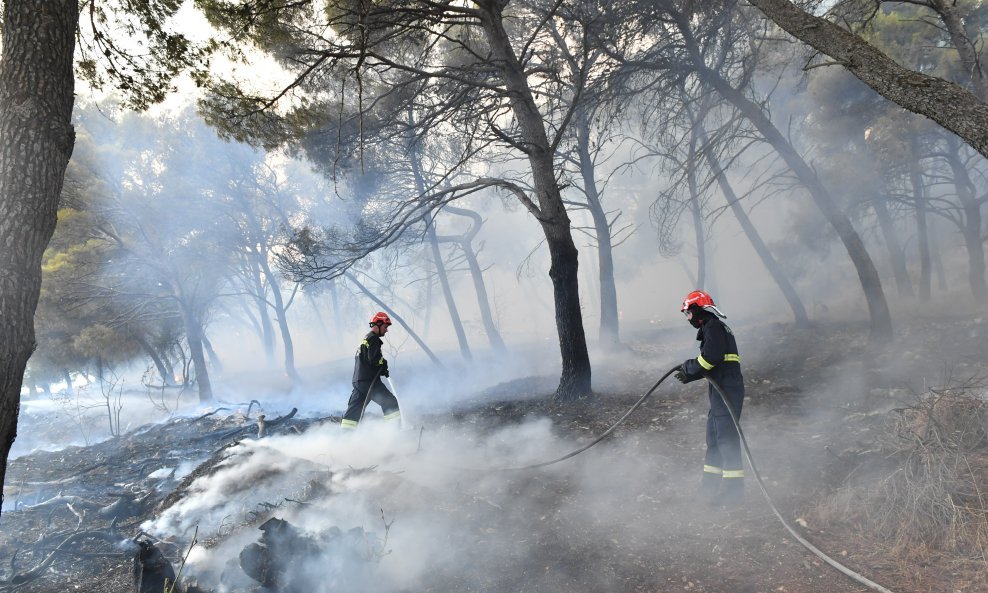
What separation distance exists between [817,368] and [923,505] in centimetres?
550

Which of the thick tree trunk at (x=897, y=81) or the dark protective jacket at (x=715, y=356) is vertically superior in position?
the thick tree trunk at (x=897, y=81)

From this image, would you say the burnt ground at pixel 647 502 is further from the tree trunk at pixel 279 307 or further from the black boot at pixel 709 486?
the tree trunk at pixel 279 307

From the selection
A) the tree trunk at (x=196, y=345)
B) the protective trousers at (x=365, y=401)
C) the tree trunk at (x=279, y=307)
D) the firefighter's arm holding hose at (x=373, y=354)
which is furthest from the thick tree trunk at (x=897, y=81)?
the tree trunk at (x=279, y=307)

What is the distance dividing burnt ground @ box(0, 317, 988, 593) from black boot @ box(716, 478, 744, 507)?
0.14 meters

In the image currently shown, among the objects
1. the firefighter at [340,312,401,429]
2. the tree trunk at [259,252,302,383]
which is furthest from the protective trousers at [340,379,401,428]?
the tree trunk at [259,252,302,383]

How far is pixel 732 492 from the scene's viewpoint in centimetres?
443

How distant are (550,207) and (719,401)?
395cm

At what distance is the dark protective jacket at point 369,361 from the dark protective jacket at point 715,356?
175 inches

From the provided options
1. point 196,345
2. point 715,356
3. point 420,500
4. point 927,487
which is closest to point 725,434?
point 715,356

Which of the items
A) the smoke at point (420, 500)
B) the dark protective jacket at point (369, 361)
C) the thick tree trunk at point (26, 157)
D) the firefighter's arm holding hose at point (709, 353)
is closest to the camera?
the thick tree trunk at point (26, 157)

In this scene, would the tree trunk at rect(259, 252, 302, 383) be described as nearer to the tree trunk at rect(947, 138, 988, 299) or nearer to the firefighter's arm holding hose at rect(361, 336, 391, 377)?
the firefighter's arm holding hose at rect(361, 336, 391, 377)

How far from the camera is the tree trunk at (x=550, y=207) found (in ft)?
24.2

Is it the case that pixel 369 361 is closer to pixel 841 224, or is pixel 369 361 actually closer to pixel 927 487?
pixel 927 487

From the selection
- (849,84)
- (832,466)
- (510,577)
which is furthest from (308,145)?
(849,84)
